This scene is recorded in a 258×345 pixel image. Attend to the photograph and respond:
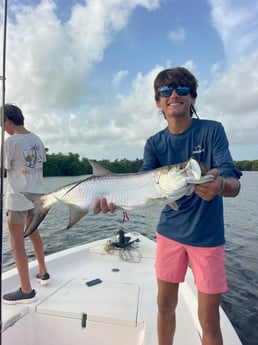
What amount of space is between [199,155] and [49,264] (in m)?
3.11

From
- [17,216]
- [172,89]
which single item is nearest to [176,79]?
[172,89]

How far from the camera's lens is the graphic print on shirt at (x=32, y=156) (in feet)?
10.9

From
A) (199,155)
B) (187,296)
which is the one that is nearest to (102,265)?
(187,296)

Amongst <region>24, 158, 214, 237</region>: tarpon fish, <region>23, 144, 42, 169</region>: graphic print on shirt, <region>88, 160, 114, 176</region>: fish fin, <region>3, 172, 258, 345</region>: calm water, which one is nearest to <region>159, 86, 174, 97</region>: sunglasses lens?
<region>24, 158, 214, 237</region>: tarpon fish

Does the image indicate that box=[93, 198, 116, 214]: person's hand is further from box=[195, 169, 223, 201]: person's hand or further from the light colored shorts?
the light colored shorts

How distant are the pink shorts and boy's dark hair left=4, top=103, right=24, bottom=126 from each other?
2.20m

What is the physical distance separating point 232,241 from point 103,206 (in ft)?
31.4

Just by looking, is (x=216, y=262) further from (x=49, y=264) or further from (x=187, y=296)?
(x=49, y=264)

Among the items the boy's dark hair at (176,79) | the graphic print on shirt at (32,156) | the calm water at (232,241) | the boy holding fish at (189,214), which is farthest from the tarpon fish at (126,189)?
the graphic print on shirt at (32,156)

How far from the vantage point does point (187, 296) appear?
3.32 meters

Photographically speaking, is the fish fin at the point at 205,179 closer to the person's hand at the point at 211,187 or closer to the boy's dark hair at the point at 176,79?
the person's hand at the point at 211,187

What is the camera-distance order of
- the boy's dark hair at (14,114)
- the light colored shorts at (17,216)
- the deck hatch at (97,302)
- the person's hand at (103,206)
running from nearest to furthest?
the person's hand at (103,206), the deck hatch at (97,302), the light colored shorts at (17,216), the boy's dark hair at (14,114)

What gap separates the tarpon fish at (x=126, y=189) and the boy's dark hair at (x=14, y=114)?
1.33 metres

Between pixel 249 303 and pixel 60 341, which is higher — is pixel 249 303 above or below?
below
